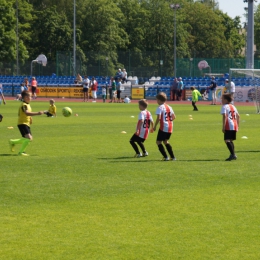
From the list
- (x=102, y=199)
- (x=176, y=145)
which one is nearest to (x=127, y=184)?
(x=102, y=199)

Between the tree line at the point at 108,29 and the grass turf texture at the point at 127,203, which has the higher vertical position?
the tree line at the point at 108,29

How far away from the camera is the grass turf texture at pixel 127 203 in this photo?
26.6 ft

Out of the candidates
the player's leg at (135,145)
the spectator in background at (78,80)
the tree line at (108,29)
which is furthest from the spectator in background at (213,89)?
the player's leg at (135,145)

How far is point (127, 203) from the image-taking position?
10656 mm

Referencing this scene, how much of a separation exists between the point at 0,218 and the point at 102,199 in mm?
1917

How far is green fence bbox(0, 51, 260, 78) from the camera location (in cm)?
6938

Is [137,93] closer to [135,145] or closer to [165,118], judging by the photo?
[135,145]

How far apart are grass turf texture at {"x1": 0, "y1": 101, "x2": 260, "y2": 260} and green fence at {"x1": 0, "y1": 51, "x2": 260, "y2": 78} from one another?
50.6m

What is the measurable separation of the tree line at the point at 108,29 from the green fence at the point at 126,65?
1.81ft

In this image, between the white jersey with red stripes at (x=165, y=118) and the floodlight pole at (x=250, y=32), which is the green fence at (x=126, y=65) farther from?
the white jersey with red stripes at (x=165, y=118)

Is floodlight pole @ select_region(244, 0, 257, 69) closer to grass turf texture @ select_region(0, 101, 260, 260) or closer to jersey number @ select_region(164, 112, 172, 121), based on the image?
grass turf texture @ select_region(0, 101, 260, 260)

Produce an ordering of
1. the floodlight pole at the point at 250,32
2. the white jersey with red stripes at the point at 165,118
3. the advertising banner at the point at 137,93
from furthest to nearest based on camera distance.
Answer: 1. the advertising banner at the point at 137,93
2. the floodlight pole at the point at 250,32
3. the white jersey with red stripes at the point at 165,118

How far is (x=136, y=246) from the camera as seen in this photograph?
8.13 meters

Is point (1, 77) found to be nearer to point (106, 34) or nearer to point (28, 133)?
point (106, 34)
